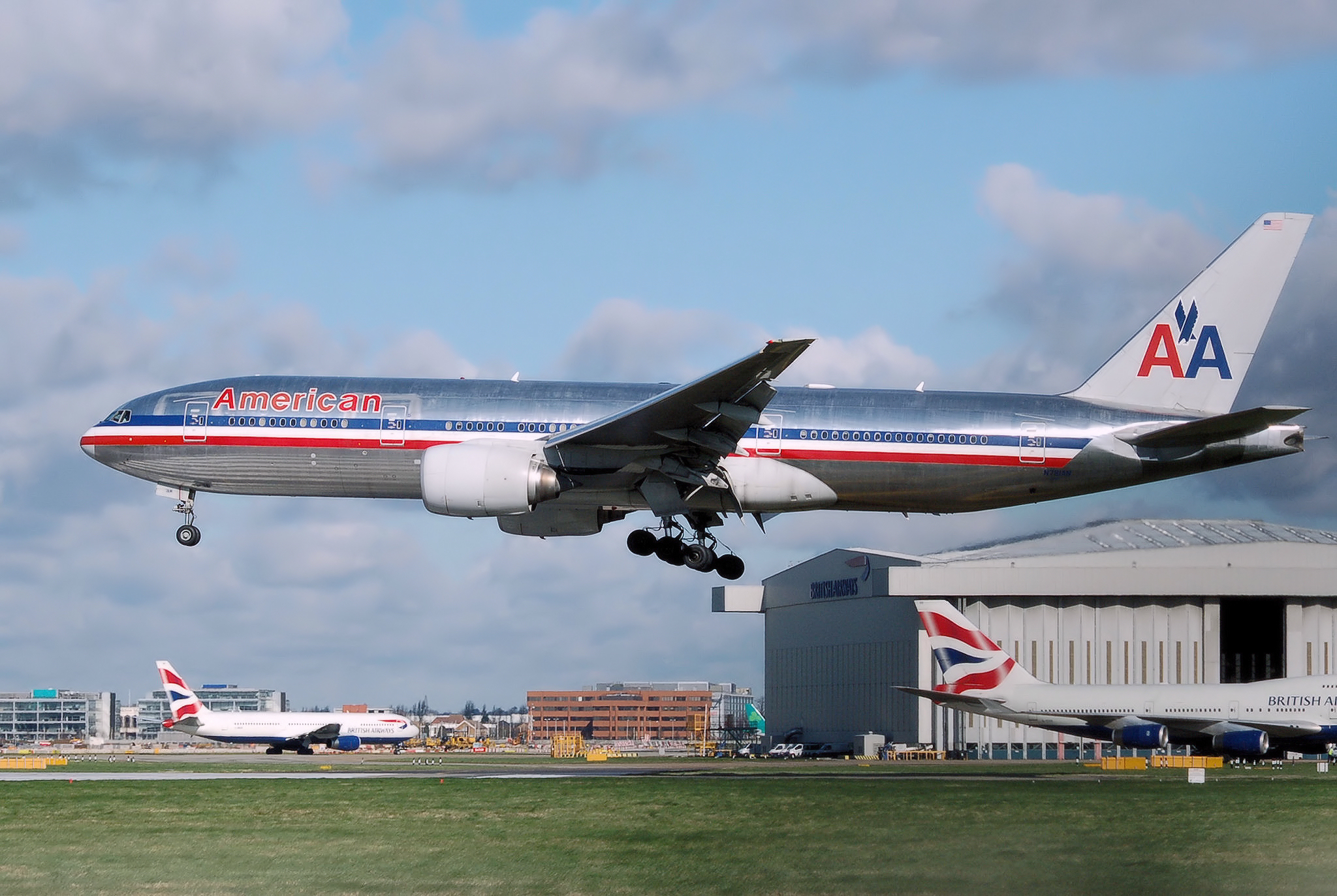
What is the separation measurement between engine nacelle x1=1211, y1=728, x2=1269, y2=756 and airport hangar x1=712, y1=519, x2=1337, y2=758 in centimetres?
2417

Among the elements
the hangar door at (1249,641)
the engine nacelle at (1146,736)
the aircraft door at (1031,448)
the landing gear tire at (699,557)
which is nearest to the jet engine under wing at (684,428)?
the landing gear tire at (699,557)

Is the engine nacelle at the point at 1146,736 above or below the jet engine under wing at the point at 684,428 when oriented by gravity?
below

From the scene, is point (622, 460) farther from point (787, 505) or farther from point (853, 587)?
point (853, 587)

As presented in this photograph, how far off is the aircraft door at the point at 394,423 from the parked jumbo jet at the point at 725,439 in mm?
38

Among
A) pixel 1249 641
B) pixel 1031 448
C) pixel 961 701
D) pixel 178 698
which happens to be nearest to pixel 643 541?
pixel 1031 448

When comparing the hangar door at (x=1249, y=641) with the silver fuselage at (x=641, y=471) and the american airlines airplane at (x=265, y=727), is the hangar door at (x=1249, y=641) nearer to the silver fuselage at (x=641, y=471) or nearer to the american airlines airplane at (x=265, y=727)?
the silver fuselage at (x=641, y=471)

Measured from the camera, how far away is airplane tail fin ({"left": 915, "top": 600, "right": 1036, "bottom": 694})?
214 feet

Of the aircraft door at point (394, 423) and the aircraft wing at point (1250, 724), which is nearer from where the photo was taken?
the aircraft door at point (394, 423)

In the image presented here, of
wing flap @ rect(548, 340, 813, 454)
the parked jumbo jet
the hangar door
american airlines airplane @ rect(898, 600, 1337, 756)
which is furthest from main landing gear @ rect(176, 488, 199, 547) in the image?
the hangar door

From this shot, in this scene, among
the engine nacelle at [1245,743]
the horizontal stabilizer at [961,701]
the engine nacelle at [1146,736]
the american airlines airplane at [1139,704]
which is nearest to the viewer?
the engine nacelle at [1245,743]

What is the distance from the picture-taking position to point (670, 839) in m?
25.3

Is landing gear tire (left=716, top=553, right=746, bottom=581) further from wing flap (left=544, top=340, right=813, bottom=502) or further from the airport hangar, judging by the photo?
the airport hangar

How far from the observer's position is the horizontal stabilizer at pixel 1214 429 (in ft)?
110

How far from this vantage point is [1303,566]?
86938 mm
